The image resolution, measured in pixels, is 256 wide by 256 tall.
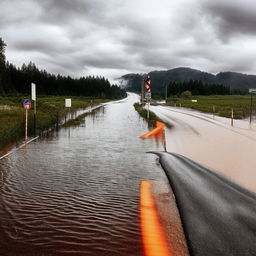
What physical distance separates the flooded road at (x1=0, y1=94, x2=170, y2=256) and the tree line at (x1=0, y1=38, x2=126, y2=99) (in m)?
79.1

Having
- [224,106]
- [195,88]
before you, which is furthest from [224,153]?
[195,88]

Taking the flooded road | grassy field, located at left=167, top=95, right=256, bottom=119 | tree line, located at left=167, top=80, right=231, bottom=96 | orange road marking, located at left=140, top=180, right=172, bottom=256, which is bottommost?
orange road marking, located at left=140, top=180, right=172, bottom=256

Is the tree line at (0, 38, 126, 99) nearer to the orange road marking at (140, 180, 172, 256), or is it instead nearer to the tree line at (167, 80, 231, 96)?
the tree line at (167, 80, 231, 96)

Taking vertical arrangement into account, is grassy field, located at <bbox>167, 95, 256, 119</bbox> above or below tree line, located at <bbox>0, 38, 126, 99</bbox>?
below

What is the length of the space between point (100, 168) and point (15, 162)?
2677mm

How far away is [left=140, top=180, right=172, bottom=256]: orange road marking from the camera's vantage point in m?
4.04

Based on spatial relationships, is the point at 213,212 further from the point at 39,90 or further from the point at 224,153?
the point at 39,90

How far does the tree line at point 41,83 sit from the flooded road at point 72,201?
79.1 meters

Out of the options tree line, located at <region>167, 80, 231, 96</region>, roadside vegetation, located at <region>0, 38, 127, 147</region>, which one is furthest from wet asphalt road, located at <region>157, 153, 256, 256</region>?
tree line, located at <region>167, 80, 231, 96</region>

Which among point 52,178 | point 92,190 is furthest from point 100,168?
point 92,190

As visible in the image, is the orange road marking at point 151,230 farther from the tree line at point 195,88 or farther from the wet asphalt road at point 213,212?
the tree line at point 195,88

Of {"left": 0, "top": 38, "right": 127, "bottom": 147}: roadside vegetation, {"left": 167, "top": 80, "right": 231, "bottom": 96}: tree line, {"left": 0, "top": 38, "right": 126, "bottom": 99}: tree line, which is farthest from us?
{"left": 167, "top": 80, "right": 231, "bottom": 96}: tree line

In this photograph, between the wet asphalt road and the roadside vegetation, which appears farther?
the roadside vegetation

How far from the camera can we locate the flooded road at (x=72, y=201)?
417cm
